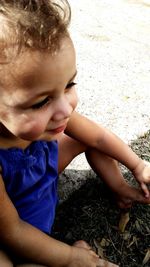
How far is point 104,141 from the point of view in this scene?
2.00 metres

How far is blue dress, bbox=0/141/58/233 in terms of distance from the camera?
1615mm

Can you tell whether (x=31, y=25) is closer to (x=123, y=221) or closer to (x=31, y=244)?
(x=31, y=244)

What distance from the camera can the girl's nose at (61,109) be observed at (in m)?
1.41

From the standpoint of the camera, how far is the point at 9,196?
169 centimetres

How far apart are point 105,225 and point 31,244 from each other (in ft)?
1.58

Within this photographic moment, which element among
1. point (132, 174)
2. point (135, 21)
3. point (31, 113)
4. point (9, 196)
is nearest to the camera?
point (31, 113)

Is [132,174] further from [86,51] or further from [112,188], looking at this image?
[86,51]

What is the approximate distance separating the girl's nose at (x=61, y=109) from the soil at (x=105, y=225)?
694 mm

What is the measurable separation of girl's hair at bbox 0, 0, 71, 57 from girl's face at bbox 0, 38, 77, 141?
27 mm

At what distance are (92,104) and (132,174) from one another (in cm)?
60

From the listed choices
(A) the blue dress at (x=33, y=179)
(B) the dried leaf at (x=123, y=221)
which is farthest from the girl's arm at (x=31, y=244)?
(B) the dried leaf at (x=123, y=221)

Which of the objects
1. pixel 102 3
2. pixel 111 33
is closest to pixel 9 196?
pixel 111 33

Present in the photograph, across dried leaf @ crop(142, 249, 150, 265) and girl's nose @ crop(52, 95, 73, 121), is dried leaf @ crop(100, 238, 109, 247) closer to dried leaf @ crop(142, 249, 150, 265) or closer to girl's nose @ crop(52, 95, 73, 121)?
dried leaf @ crop(142, 249, 150, 265)

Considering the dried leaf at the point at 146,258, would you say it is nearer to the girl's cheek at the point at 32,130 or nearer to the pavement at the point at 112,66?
the pavement at the point at 112,66
